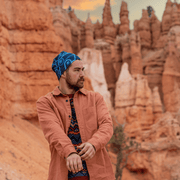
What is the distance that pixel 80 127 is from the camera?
178 centimetres

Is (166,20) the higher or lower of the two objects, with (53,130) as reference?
higher

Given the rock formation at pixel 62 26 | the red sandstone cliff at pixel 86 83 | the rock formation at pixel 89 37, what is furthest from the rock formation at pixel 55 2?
the rock formation at pixel 62 26

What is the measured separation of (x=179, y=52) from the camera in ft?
82.3

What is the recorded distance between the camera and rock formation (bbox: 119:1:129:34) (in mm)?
34938

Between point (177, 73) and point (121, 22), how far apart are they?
15179mm

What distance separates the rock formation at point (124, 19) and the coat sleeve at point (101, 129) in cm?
3430

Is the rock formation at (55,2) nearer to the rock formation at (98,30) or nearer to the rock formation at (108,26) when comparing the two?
the rock formation at (98,30)

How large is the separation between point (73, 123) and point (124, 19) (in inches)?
1423

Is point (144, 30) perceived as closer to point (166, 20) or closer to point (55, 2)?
point (166, 20)

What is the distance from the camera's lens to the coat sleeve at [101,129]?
1.62 m

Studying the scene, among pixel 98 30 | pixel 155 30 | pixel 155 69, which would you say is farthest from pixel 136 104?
pixel 98 30

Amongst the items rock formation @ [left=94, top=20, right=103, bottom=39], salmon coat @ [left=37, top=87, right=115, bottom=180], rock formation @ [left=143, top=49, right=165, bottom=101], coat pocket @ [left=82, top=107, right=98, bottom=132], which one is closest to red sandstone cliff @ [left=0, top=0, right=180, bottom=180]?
rock formation @ [left=143, top=49, right=165, bottom=101]

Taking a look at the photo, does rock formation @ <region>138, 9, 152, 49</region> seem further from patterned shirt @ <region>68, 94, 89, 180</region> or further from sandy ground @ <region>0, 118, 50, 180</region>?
patterned shirt @ <region>68, 94, 89, 180</region>

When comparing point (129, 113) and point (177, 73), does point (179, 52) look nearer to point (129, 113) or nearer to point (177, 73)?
point (177, 73)
